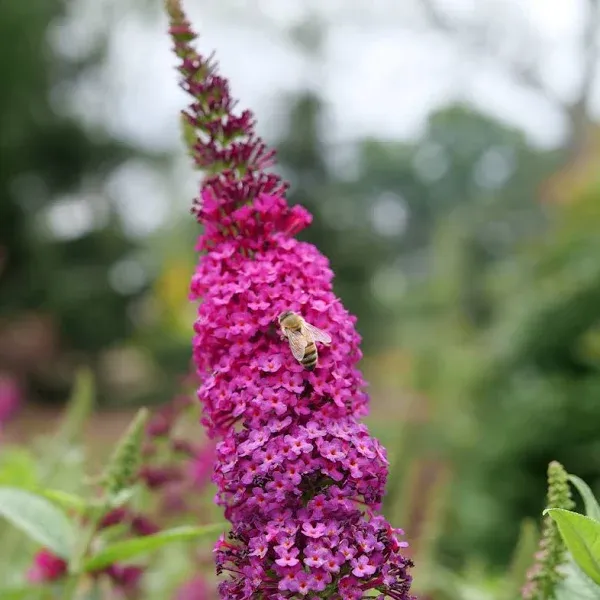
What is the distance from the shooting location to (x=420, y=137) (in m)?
34.1

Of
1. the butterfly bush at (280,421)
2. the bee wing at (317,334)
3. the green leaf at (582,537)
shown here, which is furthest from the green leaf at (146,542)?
the green leaf at (582,537)

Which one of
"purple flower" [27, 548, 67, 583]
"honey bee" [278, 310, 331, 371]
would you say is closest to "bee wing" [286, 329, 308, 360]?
"honey bee" [278, 310, 331, 371]

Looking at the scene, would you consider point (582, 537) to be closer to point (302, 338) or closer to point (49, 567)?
point (302, 338)

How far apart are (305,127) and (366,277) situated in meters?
3.32

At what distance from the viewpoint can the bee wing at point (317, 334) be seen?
119 cm

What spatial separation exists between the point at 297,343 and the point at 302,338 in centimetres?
1

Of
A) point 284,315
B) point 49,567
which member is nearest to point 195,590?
point 49,567

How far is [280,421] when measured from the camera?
1.14 metres

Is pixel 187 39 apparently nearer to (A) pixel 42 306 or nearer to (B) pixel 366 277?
(A) pixel 42 306

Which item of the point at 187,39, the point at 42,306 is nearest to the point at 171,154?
the point at 42,306

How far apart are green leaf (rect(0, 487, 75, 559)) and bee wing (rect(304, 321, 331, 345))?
816 mm

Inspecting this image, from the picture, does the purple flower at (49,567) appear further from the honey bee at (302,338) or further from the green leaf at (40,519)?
the honey bee at (302,338)

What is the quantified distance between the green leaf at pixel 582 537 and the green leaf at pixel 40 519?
1.02 metres

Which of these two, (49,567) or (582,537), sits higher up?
(49,567)
